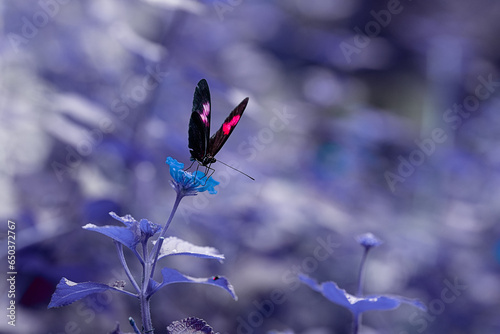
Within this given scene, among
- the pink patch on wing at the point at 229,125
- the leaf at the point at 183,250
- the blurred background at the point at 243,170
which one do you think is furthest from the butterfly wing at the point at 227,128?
the blurred background at the point at 243,170

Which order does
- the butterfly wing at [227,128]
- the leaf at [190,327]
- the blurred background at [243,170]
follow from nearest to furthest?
1. the leaf at [190,327]
2. the butterfly wing at [227,128]
3. the blurred background at [243,170]

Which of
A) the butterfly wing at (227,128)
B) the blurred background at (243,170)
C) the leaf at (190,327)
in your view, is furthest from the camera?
the blurred background at (243,170)

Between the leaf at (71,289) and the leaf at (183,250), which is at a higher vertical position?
the leaf at (183,250)

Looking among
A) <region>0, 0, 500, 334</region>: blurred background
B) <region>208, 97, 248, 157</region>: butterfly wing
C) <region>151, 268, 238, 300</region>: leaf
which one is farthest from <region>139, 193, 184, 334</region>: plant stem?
<region>0, 0, 500, 334</region>: blurred background

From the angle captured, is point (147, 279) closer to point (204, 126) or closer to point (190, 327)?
point (190, 327)

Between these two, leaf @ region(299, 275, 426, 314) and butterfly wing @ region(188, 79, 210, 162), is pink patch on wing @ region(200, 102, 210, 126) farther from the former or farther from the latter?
leaf @ region(299, 275, 426, 314)

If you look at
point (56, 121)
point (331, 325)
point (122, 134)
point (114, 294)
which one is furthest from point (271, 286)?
point (56, 121)

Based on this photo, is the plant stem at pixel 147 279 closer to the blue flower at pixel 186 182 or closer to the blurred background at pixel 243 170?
the blue flower at pixel 186 182
